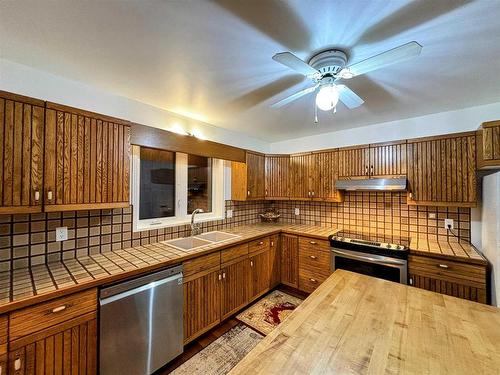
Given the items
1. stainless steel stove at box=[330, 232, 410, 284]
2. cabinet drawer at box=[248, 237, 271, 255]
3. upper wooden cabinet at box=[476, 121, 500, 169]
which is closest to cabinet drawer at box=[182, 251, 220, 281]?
cabinet drawer at box=[248, 237, 271, 255]

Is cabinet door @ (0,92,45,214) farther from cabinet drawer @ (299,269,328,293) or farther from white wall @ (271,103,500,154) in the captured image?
white wall @ (271,103,500,154)

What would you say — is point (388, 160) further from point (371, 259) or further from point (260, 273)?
point (260, 273)

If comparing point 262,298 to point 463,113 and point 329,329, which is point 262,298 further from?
point 463,113

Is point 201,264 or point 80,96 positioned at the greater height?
point 80,96

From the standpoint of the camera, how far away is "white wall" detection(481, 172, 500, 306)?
1708mm

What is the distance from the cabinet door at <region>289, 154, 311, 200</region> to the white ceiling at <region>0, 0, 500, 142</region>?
1353mm

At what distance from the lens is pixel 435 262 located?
2.10m

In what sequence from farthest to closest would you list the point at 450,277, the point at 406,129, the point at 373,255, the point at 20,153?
the point at 406,129 → the point at 373,255 → the point at 450,277 → the point at 20,153

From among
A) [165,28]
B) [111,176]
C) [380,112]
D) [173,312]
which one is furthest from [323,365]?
[380,112]

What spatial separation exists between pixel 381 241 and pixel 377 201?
0.64 meters

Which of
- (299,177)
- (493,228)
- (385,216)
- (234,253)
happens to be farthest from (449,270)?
(234,253)

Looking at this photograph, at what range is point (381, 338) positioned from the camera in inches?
36.7

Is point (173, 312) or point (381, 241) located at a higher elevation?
point (381, 241)

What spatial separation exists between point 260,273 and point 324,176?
5.41ft
